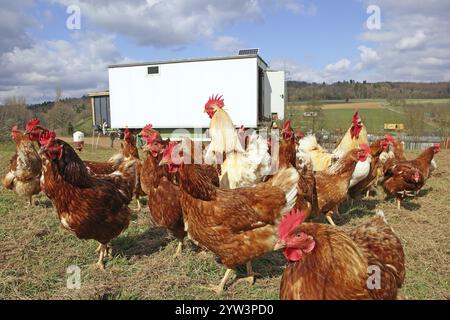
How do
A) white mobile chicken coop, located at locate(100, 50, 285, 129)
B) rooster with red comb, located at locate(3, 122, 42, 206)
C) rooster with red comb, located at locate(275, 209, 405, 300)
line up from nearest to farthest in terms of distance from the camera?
rooster with red comb, located at locate(275, 209, 405, 300) → rooster with red comb, located at locate(3, 122, 42, 206) → white mobile chicken coop, located at locate(100, 50, 285, 129)

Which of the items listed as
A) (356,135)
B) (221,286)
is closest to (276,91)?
(356,135)

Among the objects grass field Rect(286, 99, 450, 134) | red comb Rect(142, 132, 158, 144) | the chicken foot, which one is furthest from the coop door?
the chicken foot

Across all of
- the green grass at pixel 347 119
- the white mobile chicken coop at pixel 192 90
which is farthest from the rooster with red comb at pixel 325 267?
the green grass at pixel 347 119

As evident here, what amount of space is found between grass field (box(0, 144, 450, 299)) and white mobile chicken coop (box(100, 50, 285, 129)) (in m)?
12.1

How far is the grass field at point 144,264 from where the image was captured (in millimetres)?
3576

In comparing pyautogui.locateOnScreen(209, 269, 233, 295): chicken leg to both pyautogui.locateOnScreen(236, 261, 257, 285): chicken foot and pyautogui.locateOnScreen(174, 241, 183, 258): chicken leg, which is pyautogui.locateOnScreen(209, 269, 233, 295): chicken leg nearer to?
pyautogui.locateOnScreen(236, 261, 257, 285): chicken foot

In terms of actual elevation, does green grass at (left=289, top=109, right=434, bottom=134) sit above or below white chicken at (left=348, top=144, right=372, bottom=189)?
above

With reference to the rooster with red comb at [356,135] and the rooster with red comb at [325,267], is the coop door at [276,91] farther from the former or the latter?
the rooster with red comb at [325,267]

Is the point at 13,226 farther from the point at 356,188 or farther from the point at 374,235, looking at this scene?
the point at 356,188

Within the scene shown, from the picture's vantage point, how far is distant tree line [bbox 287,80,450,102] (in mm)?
26025

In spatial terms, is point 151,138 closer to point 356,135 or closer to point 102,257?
point 102,257

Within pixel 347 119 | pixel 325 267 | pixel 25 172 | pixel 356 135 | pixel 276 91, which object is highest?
pixel 276 91

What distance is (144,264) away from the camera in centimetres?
429
